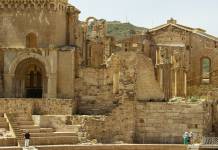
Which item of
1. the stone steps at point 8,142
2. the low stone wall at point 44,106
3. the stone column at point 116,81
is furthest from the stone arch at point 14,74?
the stone steps at point 8,142

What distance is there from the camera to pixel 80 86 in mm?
43844

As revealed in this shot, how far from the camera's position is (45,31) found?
45.2m

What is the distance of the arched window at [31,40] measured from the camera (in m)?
45.8

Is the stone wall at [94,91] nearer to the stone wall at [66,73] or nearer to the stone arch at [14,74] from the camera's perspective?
the stone wall at [66,73]

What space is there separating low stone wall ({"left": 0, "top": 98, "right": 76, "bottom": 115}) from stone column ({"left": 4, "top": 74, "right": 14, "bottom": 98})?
3797mm

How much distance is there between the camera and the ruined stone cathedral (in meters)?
40.2

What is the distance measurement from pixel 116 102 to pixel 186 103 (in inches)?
192

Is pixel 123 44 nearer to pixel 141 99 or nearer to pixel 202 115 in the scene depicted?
pixel 141 99

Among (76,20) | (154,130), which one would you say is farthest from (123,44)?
(154,130)

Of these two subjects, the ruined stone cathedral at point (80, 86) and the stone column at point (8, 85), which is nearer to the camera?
the ruined stone cathedral at point (80, 86)

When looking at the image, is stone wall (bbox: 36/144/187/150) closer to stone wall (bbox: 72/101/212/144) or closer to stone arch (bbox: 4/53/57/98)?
stone wall (bbox: 72/101/212/144)

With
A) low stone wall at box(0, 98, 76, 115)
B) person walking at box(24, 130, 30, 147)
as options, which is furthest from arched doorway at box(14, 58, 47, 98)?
person walking at box(24, 130, 30, 147)

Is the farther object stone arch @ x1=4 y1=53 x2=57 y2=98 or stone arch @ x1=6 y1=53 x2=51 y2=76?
stone arch @ x1=6 y1=53 x2=51 y2=76

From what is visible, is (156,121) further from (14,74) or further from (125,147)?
(14,74)
